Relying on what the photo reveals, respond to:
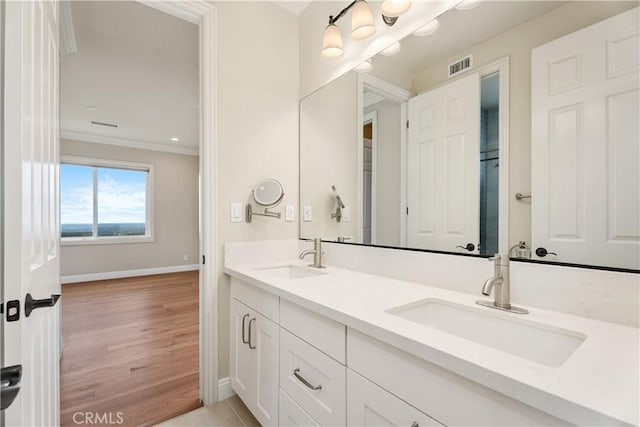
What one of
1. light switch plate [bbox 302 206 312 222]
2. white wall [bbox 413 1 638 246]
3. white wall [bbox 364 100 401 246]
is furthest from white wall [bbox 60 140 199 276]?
white wall [bbox 413 1 638 246]

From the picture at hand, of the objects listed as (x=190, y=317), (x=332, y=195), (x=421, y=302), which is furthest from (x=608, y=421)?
(x=190, y=317)

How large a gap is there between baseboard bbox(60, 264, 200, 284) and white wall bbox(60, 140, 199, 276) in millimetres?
59

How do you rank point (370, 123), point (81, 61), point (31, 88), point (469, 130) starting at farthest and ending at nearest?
1. point (81, 61)
2. point (370, 123)
3. point (469, 130)
4. point (31, 88)

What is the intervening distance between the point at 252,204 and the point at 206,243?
38cm

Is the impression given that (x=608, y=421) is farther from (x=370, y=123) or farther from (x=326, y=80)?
(x=326, y=80)

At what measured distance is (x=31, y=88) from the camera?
84 centimetres

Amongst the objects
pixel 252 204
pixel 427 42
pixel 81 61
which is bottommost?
pixel 252 204

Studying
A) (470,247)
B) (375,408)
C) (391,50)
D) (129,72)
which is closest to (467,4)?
(391,50)

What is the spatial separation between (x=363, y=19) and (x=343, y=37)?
351 millimetres

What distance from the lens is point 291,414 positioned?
1169 millimetres

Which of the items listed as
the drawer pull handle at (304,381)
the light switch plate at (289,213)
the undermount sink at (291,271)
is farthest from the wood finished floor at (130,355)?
the light switch plate at (289,213)

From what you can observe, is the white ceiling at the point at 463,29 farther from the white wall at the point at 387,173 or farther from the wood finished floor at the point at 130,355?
the wood finished floor at the point at 130,355

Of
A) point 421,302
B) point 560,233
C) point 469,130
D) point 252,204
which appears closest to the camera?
point 560,233

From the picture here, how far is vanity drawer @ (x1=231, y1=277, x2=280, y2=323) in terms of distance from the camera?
1303 mm
